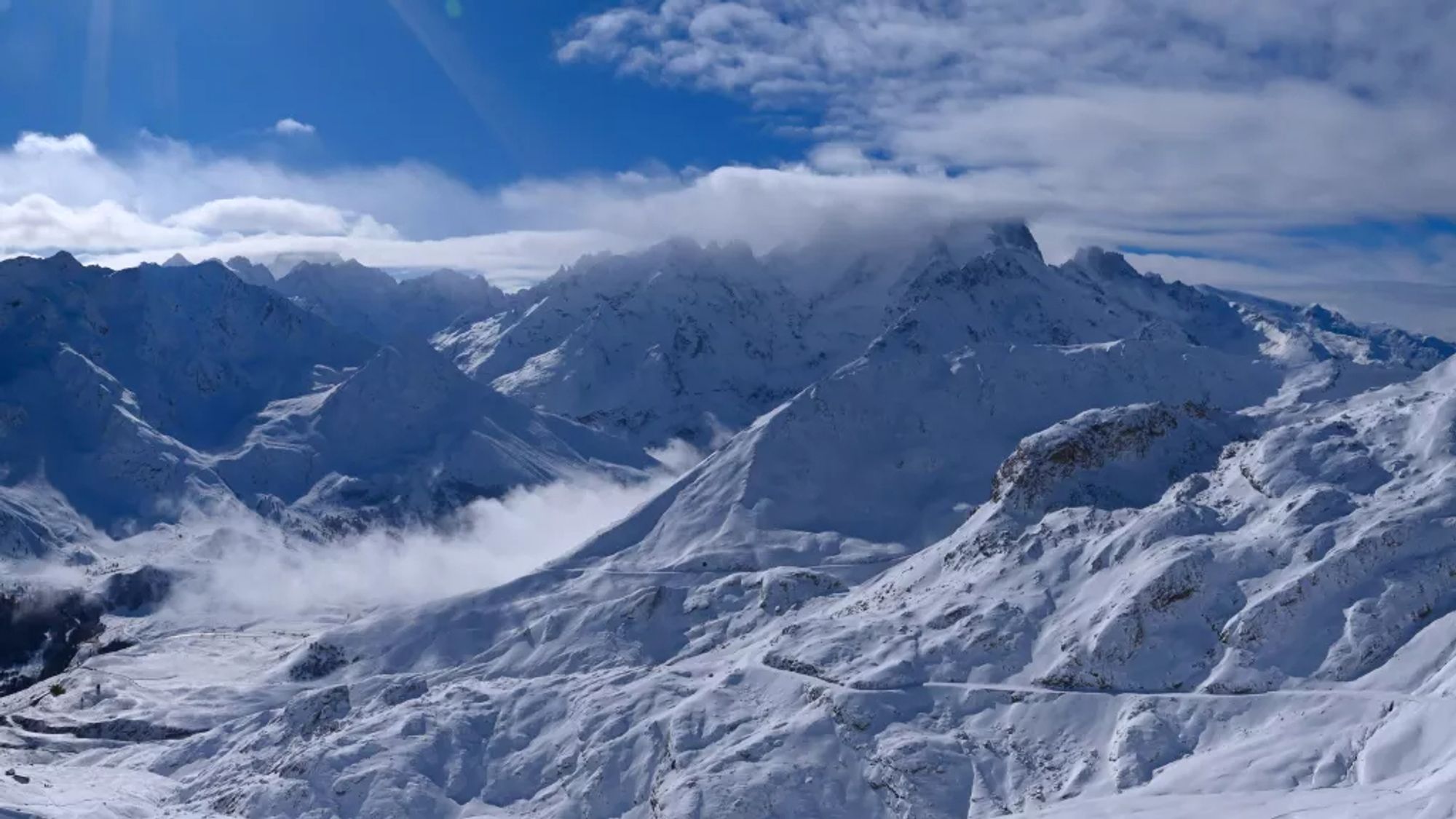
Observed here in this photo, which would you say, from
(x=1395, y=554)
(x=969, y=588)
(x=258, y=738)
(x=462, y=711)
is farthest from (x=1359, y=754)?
(x=258, y=738)

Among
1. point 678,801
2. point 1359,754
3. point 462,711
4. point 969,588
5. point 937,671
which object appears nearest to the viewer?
point 1359,754

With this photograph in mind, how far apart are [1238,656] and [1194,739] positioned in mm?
11168

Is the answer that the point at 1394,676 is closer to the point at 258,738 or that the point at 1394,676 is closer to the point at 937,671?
the point at 937,671

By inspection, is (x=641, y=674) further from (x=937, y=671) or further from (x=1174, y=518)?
(x=1174, y=518)

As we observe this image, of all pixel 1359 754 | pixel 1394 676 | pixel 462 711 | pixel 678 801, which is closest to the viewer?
pixel 1359 754

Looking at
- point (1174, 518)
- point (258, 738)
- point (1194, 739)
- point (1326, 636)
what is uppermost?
point (1174, 518)

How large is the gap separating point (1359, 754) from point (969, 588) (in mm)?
54616

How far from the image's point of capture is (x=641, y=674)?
164250mm

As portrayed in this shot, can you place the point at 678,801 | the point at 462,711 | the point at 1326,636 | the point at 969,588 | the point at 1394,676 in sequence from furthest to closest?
the point at 462,711
the point at 969,588
the point at 678,801
the point at 1326,636
the point at 1394,676

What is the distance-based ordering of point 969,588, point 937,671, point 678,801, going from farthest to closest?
point 969,588
point 937,671
point 678,801

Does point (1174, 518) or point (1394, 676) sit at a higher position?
point (1174, 518)

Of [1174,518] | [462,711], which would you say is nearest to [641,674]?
[462,711]

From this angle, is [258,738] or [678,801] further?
[258,738]

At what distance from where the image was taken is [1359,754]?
99.2 metres
